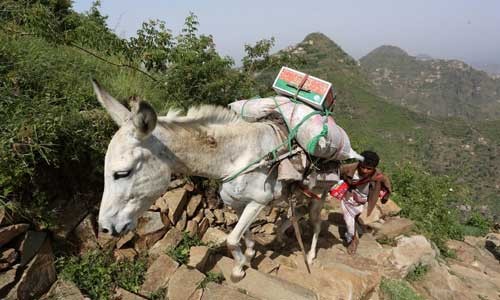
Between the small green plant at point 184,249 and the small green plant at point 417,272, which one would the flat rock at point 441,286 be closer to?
the small green plant at point 417,272

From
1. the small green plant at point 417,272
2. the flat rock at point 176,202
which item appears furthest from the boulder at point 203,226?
the small green plant at point 417,272

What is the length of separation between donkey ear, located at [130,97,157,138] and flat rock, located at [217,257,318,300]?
2062mm

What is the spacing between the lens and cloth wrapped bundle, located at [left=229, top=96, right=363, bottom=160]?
11.0 ft

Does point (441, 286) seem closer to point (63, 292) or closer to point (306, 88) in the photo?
point (306, 88)

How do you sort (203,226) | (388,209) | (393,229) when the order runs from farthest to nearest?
(388,209) < (393,229) < (203,226)

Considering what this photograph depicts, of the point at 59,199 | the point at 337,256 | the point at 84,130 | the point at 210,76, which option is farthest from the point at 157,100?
the point at 337,256

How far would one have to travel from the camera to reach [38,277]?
10.3 ft

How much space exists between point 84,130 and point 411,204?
838cm

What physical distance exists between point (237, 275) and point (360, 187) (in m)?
2.40

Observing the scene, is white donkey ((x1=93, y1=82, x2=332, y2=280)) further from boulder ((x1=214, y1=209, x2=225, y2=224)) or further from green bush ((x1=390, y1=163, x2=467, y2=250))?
green bush ((x1=390, y1=163, x2=467, y2=250))

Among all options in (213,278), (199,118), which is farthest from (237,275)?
(199,118)

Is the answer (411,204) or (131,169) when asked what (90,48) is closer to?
(131,169)

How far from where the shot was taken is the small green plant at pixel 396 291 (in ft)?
14.2

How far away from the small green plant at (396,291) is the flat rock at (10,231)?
426 centimetres
